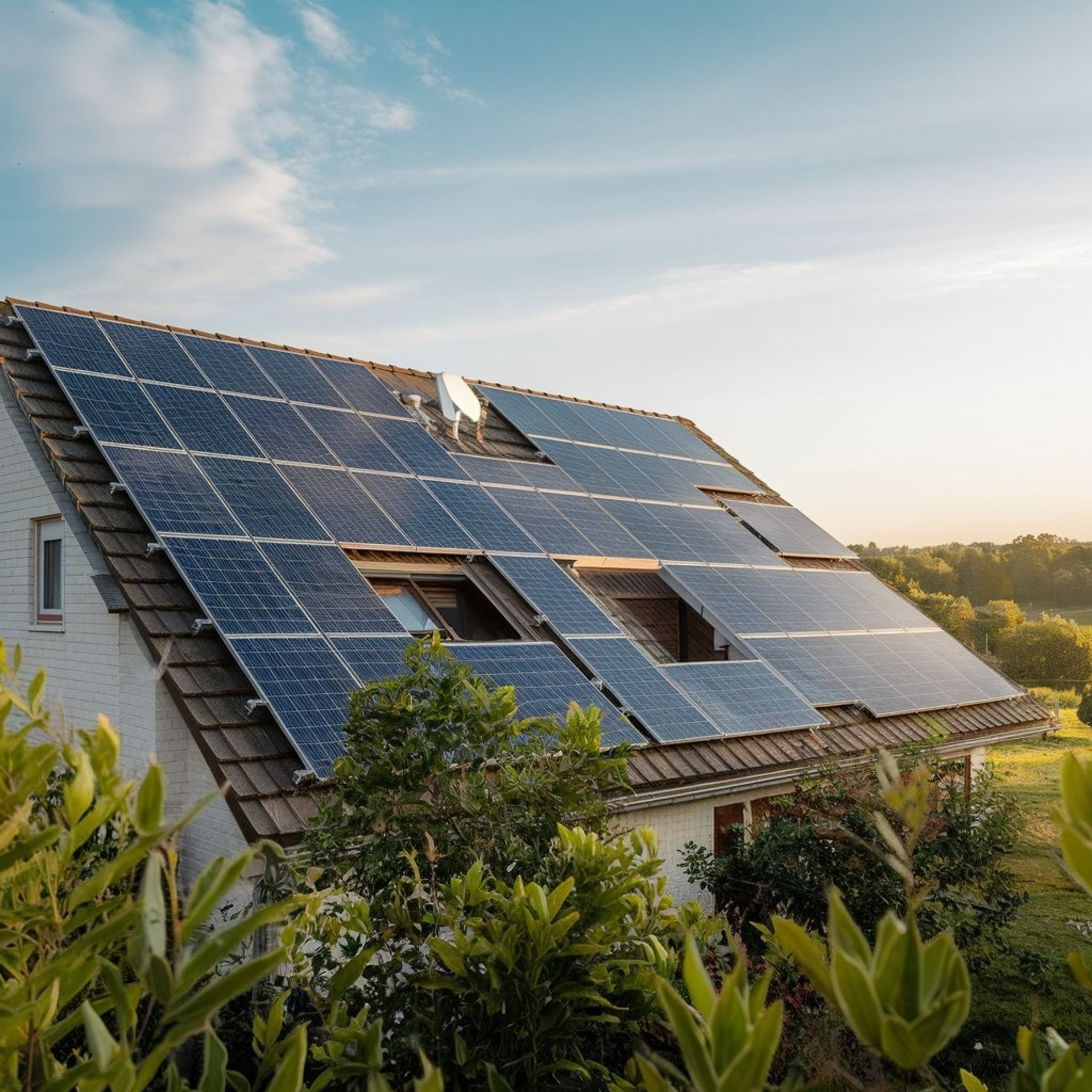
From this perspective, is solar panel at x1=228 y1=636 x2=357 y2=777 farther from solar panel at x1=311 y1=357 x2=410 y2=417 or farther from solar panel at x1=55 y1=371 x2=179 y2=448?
solar panel at x1=311 y1=357 x2=410 y2=417

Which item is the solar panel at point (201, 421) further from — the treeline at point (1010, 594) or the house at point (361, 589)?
the treeline at point (1010, 594)

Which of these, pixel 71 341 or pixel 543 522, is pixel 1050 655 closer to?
pixel 543 522

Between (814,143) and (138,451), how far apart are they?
1322 cm

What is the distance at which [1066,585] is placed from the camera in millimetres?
77125

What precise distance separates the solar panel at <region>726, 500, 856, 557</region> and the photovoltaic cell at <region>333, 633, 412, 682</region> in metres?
Result: 10.00

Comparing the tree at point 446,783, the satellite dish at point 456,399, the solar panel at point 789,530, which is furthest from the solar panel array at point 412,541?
the tree at point 446,783

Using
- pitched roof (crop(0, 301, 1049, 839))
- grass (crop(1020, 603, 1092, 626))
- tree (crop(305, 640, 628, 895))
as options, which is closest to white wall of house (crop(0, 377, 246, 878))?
pitched roof (crop(0, 301, 1049, 839))

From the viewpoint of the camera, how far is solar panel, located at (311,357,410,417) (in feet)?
48.3

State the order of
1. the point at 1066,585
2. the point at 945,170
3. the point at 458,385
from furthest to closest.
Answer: the point at 1066,585 → the point at 945,170 → the point at 458,385

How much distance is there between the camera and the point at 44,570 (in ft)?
37.8

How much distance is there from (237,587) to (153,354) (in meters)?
4.61

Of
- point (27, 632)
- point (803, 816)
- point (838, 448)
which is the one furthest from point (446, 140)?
point (838, 448)

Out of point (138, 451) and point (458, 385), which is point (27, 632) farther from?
point (458, 385)

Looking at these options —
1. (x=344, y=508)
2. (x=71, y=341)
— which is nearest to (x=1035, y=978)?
(x=344, y=508)
